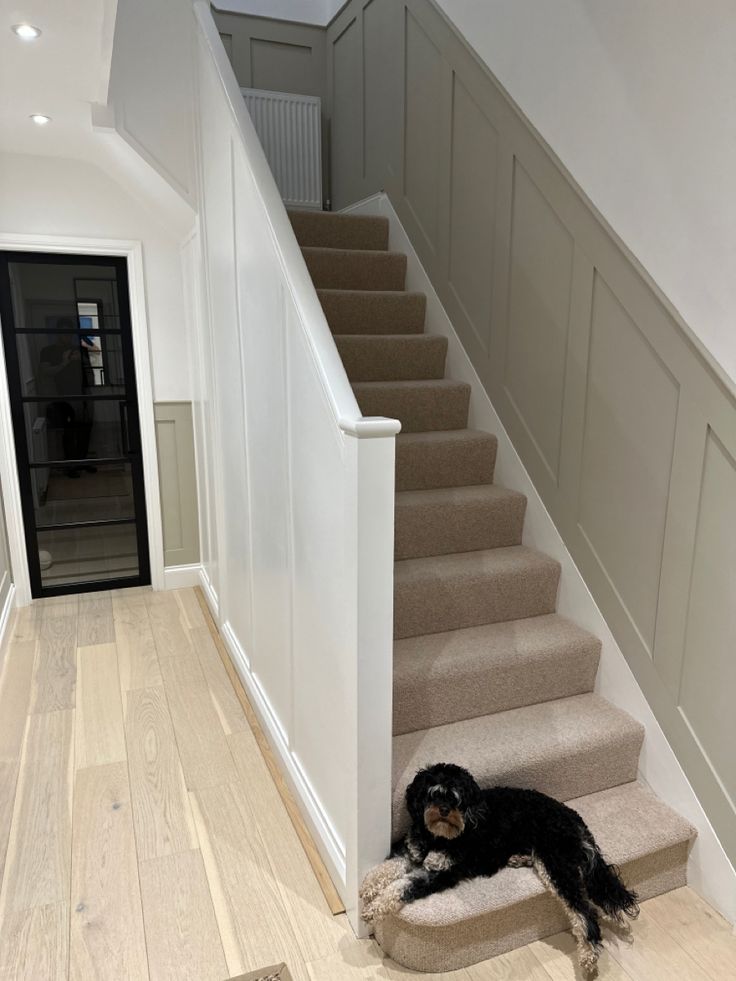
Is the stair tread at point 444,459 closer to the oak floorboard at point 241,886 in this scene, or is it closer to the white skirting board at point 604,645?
the white skirting board at point 604,645

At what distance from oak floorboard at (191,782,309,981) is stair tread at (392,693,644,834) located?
1.29 feet

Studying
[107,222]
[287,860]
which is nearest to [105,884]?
[287,860]

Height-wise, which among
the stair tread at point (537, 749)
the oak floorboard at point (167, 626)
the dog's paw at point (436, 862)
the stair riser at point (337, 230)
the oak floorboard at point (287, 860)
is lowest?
the oak floorboard at point (287, 860)

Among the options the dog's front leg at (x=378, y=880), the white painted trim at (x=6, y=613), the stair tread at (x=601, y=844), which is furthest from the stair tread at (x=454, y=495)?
the white painted trim at (x=6, y=613)

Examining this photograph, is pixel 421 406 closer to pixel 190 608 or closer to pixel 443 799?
pixel 443 799

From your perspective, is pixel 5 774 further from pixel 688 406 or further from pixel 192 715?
pixel 688 406

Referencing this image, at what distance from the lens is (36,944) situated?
1.74 m

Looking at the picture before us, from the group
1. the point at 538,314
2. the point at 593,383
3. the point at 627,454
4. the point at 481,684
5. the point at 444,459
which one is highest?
the point at 538,314

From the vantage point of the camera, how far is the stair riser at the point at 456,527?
2502 millimetres

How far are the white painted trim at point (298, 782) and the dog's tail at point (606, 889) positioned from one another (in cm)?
63

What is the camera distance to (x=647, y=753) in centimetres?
210

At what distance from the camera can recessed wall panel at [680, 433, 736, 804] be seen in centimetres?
177

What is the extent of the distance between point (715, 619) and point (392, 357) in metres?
1.73

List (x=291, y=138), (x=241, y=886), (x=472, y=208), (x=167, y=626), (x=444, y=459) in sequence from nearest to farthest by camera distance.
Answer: (x=241, y=886)
(x=444, y=459)
(x=472, y=208)
(x=167, y=626)
(x=291, y=138)
